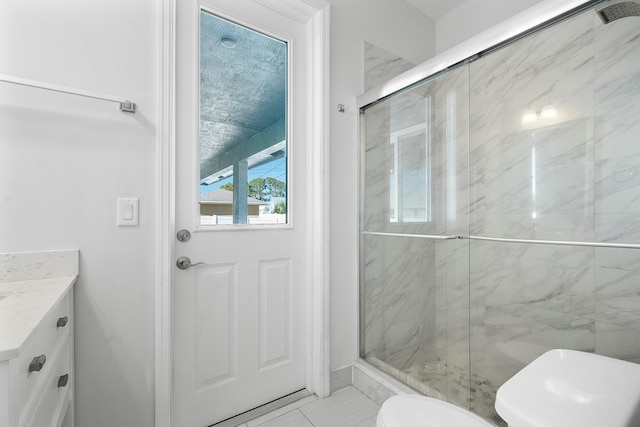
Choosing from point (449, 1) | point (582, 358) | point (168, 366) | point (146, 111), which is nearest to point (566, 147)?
point (582, 358)

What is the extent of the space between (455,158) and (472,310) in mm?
804

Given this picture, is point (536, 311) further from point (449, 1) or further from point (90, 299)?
point (449, 1)

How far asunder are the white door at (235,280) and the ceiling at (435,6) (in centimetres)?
110

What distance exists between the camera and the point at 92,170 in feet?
4.19

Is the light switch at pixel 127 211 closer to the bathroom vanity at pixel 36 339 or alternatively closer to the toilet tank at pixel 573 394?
the bathroom vanity at pixel 36 339

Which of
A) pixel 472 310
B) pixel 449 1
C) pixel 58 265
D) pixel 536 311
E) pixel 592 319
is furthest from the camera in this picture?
pixel 449 1

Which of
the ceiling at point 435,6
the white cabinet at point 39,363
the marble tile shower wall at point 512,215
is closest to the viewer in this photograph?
the white cabinet at point 39,363

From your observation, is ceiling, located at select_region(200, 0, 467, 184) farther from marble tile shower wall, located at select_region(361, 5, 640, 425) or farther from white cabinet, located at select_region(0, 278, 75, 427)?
white cabinet, located at select_region(0, 278, 75, 427)

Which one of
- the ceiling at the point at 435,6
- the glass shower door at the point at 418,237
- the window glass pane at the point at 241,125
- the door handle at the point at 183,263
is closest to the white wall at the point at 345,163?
the glass shower door at the point at 418,237

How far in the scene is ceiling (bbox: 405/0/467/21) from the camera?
236 cm

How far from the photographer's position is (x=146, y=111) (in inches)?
54.6

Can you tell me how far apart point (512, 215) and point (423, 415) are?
1017 mm

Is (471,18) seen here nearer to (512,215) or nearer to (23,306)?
(512,215)

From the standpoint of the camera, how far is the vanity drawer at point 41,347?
2.19 feet
